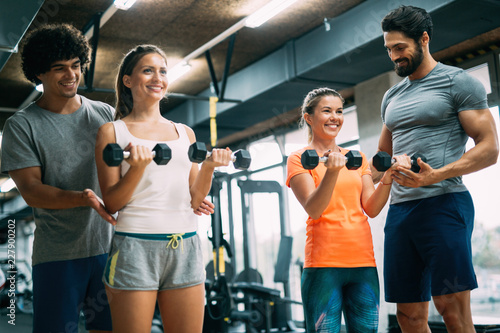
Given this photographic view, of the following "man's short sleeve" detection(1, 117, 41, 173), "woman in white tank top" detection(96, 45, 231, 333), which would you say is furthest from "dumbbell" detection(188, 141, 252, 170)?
"man's short sleeve" detection(1, 117, 41, 173)

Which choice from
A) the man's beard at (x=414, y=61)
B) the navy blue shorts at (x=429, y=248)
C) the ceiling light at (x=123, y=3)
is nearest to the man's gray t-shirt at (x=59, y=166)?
A: the navy blue shorts at (x=429, y=248)

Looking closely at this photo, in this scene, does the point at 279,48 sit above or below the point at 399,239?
above

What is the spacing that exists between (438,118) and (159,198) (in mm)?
1101

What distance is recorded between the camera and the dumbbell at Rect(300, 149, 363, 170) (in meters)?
1.76

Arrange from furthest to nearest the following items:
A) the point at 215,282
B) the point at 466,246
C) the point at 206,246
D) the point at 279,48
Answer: the point at 206,246
the point at 279,48
the point at 215,282
the point at 466,246

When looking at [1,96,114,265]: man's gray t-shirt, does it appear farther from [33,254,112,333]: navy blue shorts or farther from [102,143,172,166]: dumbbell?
[102,143,172,166]: dumbbell

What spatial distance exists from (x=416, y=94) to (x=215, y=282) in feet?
12.7

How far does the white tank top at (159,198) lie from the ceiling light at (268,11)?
109 inches

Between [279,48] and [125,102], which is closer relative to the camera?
[125,102]

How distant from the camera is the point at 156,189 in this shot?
1588mm

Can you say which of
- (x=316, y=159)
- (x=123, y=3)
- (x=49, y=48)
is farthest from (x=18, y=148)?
(x=123, y=3)

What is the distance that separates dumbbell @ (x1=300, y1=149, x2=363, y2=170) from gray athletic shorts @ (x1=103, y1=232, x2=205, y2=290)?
50 centimetres

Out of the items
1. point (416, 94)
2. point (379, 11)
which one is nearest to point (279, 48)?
point (379, 11)

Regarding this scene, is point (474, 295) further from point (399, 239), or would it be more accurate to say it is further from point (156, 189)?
point (156, 189)
